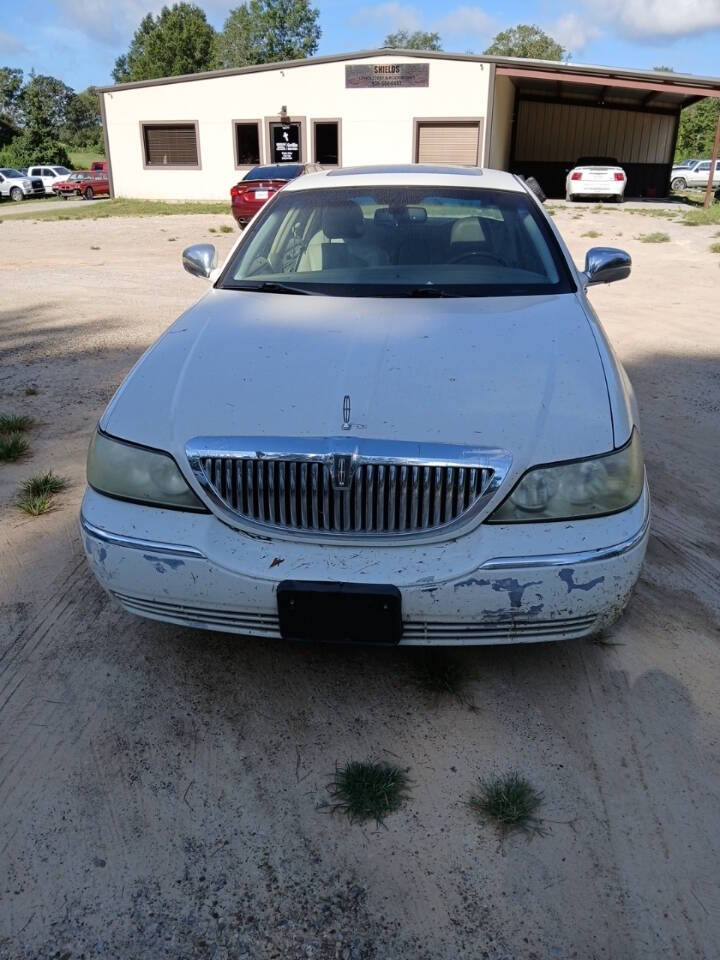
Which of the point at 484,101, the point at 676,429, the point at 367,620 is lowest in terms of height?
the point at 676,429

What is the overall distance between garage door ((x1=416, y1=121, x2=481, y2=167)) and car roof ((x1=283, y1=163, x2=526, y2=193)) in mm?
21811

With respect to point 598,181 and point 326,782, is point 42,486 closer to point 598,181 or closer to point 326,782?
point 326,782

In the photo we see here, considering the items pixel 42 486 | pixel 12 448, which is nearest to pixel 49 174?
pixel 12 448

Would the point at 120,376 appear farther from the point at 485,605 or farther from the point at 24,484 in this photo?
the point at 485,605

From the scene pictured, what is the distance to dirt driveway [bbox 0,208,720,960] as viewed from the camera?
179 centimetres

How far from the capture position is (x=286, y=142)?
25.6m

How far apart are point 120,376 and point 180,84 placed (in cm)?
2332

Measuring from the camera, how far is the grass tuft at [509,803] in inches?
80.6

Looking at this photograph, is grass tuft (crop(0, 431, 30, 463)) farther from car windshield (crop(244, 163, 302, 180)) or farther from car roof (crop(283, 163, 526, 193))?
car windshield (crop(244, 163, 302, 180))

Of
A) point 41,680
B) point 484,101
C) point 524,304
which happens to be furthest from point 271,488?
point 484,101

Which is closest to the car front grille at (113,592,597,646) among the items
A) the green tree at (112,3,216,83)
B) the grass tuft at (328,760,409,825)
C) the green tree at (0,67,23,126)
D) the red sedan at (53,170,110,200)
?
the grass tuft at (328,760,409,825)

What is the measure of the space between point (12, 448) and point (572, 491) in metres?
3.41

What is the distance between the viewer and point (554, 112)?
31234 mm

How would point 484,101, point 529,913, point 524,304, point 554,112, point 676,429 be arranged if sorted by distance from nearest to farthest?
point 529,913 → point 524,304 → point 676,429 → point 484,101 → point 554,112
